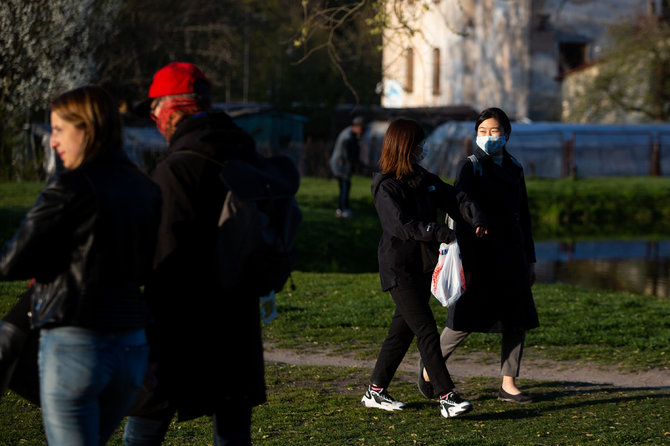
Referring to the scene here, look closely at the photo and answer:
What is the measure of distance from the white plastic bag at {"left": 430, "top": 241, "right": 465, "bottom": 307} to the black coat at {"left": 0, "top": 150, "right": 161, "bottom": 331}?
288 centimetres

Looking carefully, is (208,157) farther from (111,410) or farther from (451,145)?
(451,145)

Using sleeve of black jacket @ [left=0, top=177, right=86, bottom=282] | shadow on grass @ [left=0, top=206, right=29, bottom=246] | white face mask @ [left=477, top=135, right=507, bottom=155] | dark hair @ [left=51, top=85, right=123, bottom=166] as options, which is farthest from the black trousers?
shadow on grass @ [left=0, top=206, right=29, bottom=246]

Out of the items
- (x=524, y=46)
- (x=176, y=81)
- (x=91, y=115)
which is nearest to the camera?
(x=91, y=115)

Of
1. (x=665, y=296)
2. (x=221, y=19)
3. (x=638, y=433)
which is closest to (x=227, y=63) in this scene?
(x=221, y=19)

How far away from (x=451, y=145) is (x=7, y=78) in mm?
15617

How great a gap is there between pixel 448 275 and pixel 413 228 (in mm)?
386

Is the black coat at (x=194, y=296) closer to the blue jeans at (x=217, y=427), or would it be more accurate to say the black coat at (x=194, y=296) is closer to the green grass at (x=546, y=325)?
the blue jeans at (x=217, y=427)

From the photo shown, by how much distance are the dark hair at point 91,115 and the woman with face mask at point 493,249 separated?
132 inches

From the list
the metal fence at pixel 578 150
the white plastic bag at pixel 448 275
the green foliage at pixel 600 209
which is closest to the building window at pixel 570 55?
the metal fence at pixel 578 150

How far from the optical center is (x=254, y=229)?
352 cm

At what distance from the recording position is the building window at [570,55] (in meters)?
43.7

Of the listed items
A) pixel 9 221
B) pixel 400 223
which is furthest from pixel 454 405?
pixel 9 221

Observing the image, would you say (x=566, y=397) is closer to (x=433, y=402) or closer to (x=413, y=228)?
(x=433, y=402)

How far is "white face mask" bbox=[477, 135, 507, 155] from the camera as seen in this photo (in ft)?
20.9
